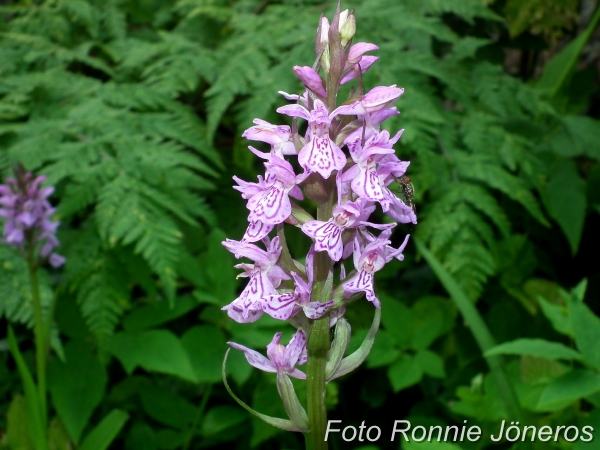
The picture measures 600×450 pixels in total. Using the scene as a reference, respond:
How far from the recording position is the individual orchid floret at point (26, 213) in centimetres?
189

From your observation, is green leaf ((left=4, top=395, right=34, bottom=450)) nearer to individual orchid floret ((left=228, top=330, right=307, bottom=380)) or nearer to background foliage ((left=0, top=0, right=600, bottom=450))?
background foliage ((left=0, top=0, right=600, bottom=450))

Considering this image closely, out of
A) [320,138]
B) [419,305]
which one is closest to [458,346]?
[419,305]

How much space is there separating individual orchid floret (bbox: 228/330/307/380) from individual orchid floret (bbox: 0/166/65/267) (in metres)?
1.18

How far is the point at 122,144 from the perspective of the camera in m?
2.13

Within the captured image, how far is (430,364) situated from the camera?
185 cm

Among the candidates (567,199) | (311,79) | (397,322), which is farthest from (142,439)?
(567,199)

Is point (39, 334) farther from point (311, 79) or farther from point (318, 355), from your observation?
point (311, 79)

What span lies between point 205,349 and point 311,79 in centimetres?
124

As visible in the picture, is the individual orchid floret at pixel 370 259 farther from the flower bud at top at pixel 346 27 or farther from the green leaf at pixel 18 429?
the green leaf at pixel 18 429

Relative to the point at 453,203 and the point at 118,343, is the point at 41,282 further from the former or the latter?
the point at 453,203

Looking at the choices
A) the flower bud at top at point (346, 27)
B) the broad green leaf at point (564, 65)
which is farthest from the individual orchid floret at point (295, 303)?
the broad green leaf at point (564, 65)

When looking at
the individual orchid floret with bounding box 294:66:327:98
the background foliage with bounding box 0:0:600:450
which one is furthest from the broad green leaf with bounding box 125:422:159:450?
the individual orchid floret with bounding box 294:66:327:98

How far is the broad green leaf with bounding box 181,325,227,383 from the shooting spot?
185 centimetres

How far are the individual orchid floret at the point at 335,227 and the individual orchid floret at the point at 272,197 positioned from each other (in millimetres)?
52
